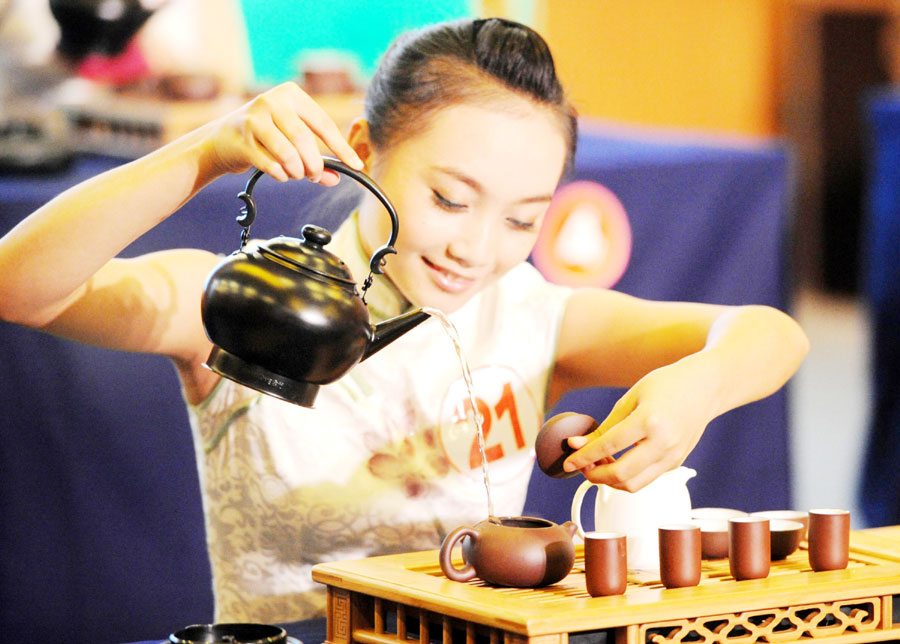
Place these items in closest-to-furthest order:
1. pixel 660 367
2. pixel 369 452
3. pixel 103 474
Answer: pixel 660 367
pixel 369 452
pixel 103 474

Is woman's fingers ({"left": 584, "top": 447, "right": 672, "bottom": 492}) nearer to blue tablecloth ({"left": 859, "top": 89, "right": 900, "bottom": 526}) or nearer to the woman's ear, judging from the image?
the woman's ear

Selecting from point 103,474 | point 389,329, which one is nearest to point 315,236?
point 389,329

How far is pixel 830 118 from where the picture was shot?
7.70 metres

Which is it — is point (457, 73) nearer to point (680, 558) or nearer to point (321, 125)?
point (321, 125)

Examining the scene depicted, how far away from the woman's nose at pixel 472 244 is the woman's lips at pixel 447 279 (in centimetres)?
3

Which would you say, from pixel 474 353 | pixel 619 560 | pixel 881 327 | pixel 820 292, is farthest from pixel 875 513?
pixel 820 292

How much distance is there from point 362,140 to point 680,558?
2.29 feet

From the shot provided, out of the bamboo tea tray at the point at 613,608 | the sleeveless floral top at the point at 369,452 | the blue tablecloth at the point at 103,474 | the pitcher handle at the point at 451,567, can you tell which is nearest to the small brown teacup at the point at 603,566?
the bamboo tea tray at the point at 613,608

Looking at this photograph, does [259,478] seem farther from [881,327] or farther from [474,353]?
[881,327]

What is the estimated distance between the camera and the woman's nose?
4.66 ft

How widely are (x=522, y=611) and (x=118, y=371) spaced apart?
0.95 metres

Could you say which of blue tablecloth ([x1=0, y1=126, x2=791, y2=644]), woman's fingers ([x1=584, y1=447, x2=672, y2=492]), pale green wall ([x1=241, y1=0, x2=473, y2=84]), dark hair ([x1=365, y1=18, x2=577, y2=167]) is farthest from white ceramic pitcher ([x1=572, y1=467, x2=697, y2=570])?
pale green wall ([x1=241, y1=0, x2=473, y2=84])

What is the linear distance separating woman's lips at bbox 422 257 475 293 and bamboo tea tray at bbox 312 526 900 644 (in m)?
0.37

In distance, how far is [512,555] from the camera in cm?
111
